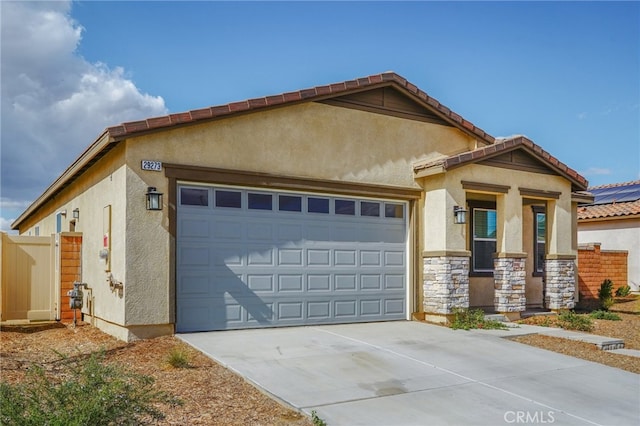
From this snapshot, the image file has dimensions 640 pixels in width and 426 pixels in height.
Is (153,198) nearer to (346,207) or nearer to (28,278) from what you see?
(346,207)

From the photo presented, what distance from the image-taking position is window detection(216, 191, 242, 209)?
10477mm

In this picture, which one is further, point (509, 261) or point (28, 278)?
point (509, 261)

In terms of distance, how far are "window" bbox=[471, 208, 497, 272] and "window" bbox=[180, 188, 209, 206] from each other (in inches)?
290

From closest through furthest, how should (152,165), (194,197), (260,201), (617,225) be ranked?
(152,165), (194,197), (260,201), (617,225)

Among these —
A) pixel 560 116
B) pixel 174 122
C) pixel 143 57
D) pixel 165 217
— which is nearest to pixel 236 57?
pixel 143 57

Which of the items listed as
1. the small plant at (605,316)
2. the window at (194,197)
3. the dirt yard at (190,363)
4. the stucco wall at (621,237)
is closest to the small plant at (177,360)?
the dirt yard at (190,363)

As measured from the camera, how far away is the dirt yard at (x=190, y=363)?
5.97 metres

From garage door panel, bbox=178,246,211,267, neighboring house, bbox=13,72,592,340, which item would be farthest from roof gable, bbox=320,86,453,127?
garage door panel, bbox=178,246,211,267

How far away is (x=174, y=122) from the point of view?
31.9 ft

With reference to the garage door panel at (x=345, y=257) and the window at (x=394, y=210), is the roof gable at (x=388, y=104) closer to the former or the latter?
the window at (x=394, y=210)

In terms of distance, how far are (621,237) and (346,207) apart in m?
14.2

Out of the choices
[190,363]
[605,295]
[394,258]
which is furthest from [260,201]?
[605,295]

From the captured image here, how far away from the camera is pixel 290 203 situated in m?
11.2

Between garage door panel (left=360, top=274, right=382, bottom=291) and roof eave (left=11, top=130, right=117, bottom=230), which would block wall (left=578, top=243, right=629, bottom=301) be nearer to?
garage door panel (left=360, top=274, right=382, bottom=291)
